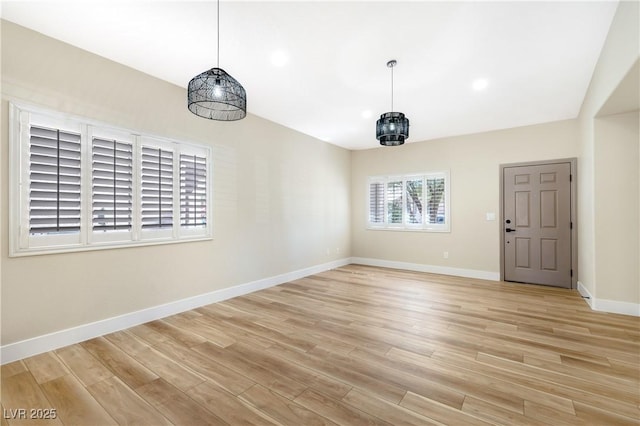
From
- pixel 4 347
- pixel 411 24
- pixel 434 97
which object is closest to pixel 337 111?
pixel 434 97

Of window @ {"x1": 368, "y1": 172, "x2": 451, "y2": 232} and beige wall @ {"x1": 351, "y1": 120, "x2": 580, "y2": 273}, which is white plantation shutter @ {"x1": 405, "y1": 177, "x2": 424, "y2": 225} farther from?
beige wall @ {"x1": 351, "y1": 120, "x2": 580, "y2": 273}

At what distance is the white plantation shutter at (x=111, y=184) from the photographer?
120 inches

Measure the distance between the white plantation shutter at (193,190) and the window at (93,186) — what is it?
0.04 feet

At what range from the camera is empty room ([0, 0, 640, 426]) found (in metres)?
2.14

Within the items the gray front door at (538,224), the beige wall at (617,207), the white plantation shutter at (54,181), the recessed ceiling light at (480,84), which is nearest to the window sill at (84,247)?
the white plantation shutter at (54,181)

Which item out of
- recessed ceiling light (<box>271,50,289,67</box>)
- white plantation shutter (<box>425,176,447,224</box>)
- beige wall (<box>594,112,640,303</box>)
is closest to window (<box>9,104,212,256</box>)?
recessed ceiling light (<box>271,50,289,67</box>)

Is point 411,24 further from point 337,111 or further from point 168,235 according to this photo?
point 168,235

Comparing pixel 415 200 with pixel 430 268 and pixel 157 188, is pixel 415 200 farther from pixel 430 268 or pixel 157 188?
pixel 157 188

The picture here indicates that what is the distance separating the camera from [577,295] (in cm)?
450

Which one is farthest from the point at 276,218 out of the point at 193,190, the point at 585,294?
the point at 585,294

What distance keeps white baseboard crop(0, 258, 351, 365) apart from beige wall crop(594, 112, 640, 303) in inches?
189

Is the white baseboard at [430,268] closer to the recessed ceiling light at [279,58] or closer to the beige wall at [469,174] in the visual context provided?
the beige wall at [469,174]

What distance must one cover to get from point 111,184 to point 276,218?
102 inches

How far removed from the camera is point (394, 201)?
6844mm
